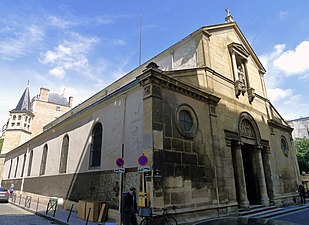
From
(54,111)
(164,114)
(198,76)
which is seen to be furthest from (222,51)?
(54,111)

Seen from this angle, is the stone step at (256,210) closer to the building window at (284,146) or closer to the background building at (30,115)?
the building window at (284,146)

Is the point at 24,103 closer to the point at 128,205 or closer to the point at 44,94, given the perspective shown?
the point at 44,94

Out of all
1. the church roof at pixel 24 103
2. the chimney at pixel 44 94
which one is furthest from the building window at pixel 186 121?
the chimney at pixel 44 94

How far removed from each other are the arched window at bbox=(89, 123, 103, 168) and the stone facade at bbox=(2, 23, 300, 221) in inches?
3.0

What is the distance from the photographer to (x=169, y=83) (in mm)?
8992

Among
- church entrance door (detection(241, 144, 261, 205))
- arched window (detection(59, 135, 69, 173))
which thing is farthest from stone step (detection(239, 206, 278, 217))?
arched window (detection(59, 135, 69, 173))

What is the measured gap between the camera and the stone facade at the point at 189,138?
8289mm

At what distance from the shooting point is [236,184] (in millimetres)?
11242

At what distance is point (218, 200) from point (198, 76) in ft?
19.5

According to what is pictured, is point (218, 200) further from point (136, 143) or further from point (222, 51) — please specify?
point (222, 51)

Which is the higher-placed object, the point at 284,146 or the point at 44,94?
the point at 44,94

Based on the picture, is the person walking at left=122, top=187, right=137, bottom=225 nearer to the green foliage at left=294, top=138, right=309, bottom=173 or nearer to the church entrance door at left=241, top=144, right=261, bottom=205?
the church entrance door at left=241, top=144, right=261, bottom=205

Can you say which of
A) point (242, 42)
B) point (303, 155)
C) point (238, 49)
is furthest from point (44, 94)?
point (303, 155)

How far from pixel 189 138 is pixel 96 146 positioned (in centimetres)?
502
